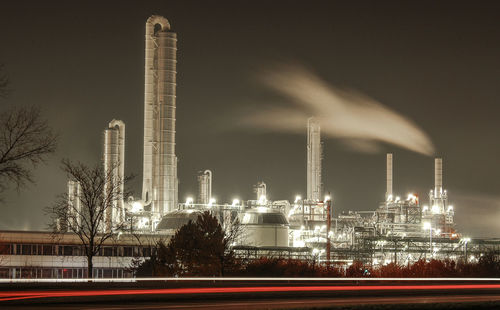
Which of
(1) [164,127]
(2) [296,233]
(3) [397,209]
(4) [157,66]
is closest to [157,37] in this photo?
(4) [157,66]

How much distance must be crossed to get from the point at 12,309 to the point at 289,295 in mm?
9708

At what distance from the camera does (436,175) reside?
101 m

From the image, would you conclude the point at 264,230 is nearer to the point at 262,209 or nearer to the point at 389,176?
the point at 262,209

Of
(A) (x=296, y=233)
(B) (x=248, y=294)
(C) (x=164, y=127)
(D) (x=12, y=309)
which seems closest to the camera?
(D) (x=12, y=309)

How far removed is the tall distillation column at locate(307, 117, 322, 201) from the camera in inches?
3740

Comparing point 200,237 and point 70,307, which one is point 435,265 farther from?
point 70,307

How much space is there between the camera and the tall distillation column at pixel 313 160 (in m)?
95.0

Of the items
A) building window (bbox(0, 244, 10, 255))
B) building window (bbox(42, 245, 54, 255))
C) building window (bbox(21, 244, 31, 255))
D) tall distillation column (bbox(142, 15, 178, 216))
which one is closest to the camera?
building window (bbox(0, 244, 10, 255))

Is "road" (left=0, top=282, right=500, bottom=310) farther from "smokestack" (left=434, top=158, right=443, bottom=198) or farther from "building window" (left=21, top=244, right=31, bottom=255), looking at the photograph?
"smokestack" (left=434, top=158, right=443, bottom=198)

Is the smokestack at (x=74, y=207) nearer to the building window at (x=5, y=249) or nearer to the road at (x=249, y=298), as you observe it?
the building window at (x=5, y=249)

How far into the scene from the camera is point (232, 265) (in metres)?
44.1

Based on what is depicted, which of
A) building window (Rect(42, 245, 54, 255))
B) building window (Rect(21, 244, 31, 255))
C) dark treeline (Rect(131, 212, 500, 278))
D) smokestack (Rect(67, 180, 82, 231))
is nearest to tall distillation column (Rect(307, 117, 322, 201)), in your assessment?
smokestack (Rect(67, 180, 82, 231))

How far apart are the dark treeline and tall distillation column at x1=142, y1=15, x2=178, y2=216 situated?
83.3 feet

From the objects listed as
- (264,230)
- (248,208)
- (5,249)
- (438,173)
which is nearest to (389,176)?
(438,173)
